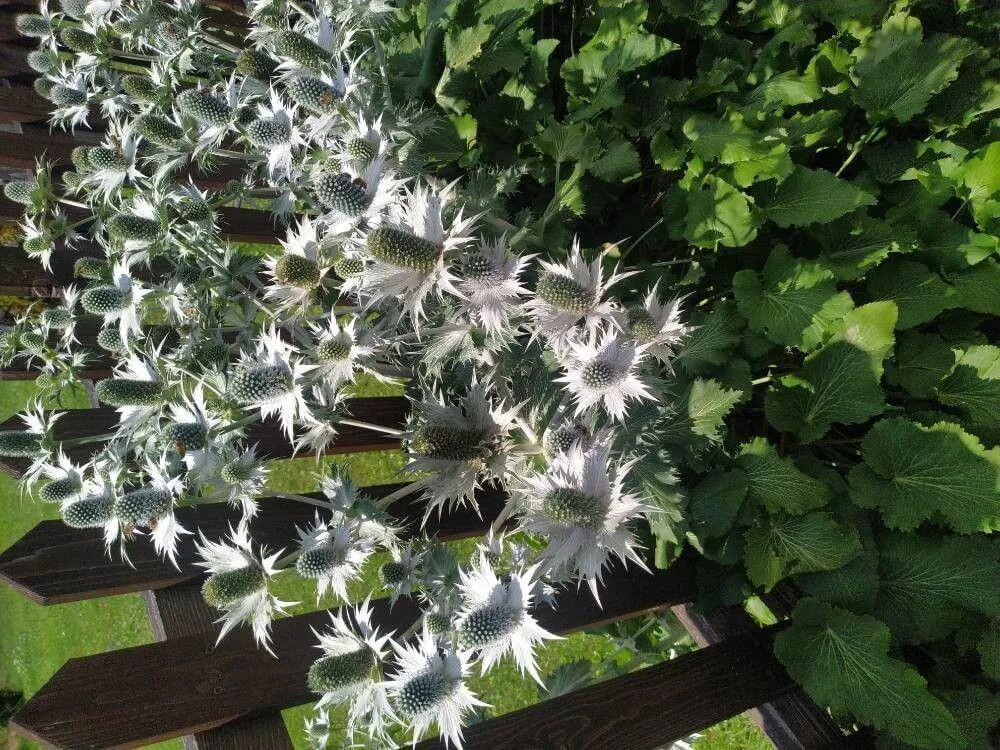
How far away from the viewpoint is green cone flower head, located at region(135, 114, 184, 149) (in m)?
1.66

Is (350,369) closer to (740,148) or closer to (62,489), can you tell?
(62,489)

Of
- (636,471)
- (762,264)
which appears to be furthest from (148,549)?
(762,264)

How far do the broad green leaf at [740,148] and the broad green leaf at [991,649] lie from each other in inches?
45.3

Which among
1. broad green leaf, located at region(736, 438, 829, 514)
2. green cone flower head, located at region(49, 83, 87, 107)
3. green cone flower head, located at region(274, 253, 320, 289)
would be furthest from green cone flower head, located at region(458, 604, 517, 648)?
green cone flower head, located at region(49, 83, 87, 107)

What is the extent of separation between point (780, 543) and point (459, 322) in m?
0.90

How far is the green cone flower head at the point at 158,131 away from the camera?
1657 millimetres

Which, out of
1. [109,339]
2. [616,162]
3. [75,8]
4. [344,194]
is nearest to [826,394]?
[616,162]

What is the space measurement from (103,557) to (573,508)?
1.03 m

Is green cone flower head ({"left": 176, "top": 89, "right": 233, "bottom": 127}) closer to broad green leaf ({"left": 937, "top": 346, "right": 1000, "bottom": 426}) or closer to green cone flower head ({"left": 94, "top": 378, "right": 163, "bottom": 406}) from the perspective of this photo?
green cone flower head ({"left": 94, "top": 378, "right": 163, "bottom": 406})

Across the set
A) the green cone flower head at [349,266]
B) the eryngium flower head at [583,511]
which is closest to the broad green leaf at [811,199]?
the eryngium flower head at [583,511]

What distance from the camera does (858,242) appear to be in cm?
162

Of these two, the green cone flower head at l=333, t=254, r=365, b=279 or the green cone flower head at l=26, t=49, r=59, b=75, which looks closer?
the green cone flower head at l=333, t=254, r=365, b=279

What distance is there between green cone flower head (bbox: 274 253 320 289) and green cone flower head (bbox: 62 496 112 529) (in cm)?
60

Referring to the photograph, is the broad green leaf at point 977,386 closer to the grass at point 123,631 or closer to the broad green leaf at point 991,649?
the broad green leaf at point 991,649
